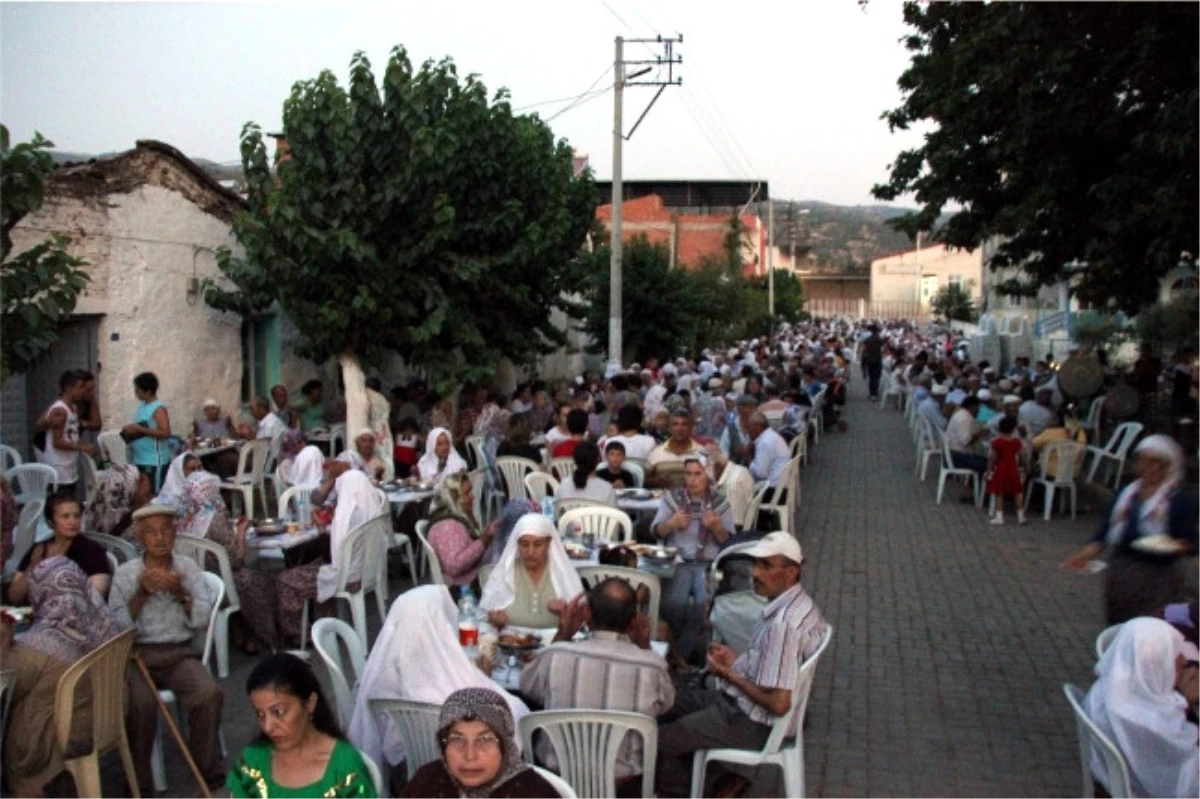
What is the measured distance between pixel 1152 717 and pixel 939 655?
3515 millimetres

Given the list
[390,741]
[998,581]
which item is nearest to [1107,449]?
[998,581]

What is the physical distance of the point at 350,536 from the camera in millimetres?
7391

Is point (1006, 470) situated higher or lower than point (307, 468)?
lower

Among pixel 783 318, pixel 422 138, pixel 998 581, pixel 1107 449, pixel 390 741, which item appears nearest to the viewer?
pixel 390 741

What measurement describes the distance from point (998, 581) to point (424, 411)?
25.4ft

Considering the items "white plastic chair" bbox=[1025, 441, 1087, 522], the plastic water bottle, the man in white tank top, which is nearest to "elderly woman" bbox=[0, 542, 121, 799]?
the plastic water bottle

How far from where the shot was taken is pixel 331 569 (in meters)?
7.46

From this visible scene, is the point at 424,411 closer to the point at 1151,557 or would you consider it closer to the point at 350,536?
the point at 350,536

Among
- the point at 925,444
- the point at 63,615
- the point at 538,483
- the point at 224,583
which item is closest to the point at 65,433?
the point at 224,583

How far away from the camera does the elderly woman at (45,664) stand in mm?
4613

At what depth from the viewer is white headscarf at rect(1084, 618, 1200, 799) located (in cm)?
423

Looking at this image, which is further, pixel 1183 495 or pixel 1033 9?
pixel 1033 9

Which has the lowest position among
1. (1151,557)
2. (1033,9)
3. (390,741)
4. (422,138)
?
(390,741)

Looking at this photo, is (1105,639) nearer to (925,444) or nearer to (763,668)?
(763,668)
